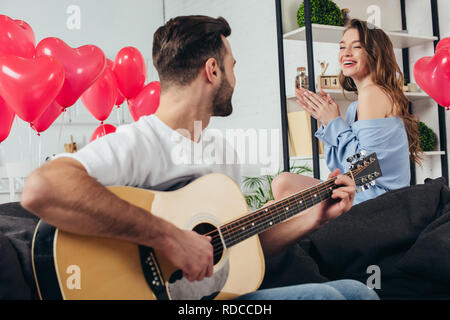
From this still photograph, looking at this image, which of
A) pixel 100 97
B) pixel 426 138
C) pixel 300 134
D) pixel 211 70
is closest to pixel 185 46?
pixel 211 70

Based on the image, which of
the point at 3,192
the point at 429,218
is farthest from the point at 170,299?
the point at 3,192

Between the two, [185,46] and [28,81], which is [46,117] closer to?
[28,81]

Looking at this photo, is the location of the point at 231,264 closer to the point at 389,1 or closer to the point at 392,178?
the point at 392,178

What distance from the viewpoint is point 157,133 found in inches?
33.0

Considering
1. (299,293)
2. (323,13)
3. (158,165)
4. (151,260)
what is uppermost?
(323,13)

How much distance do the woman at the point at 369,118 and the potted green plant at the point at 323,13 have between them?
78 centimetres

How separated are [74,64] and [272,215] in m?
1.33

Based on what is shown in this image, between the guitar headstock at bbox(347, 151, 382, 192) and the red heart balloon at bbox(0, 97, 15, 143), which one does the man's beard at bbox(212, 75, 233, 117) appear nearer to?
the guitar headstock at bbox(347, 151, 382, 192)

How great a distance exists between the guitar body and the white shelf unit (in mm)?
2086

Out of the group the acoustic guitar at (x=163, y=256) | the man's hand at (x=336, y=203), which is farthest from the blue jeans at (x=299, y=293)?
the man's hand at (x=336, y=203)

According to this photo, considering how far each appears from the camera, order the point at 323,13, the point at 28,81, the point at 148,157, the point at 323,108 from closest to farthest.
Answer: the point at 148,157, the point at 28,81, the point at 323,108, the point at 323,13

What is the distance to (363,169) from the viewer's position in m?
1.28

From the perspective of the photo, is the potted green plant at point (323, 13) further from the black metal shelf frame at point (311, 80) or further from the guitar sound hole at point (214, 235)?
the guitar sound hole at point (214, 235)

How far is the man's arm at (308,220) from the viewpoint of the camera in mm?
1101
